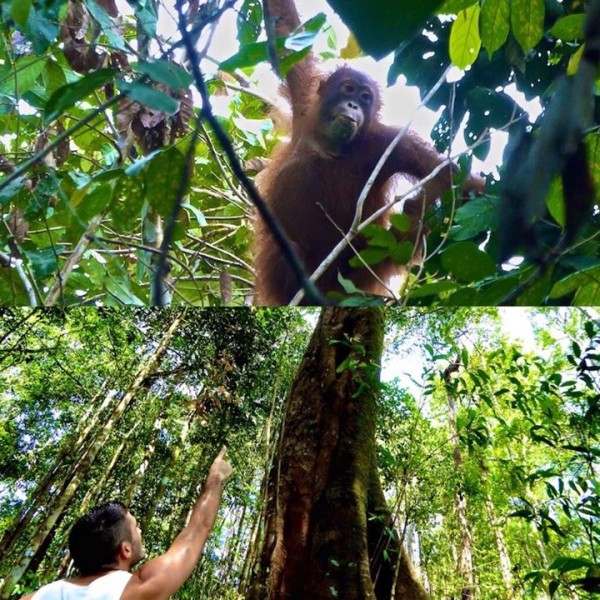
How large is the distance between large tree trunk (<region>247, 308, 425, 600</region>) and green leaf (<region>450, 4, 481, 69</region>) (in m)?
0.96

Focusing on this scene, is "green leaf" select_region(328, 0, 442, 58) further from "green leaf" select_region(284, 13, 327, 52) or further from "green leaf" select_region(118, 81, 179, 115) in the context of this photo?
"green leaf" select_region(284, 13, 327, 52)

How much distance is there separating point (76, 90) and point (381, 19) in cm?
24

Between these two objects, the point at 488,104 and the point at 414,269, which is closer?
the point at 488,104

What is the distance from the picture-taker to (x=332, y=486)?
1602 millimetres

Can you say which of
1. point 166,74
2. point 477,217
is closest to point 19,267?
point 477,217

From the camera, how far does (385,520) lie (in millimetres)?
1565

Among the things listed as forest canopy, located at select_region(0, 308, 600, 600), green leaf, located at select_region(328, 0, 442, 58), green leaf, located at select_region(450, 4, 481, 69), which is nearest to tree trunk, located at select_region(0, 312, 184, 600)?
forest canopy, located at select_region(0, 308, 600, 600)

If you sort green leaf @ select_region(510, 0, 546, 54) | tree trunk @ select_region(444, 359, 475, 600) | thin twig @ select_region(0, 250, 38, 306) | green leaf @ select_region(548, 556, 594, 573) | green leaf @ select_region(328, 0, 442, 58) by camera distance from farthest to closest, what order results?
thin twig @ select_region(0, 250, 38, 306) → tree trunk @ select_region(444, 359, 475, 600) → green leaf @ select_region(548, 556, 594, 573) → green leaf @ select_region(510, 0, 546, 54) → green leaf @ select_region(328, 0, 442, 58)

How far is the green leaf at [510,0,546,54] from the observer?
0.72 m

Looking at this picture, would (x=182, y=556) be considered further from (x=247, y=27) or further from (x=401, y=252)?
(x=247, y=27)

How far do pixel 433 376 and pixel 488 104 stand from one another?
65 centimetres

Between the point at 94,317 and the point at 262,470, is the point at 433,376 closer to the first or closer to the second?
the point at 262,470

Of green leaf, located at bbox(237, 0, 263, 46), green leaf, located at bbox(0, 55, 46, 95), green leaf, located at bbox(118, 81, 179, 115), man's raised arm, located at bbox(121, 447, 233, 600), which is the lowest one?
green leaf, located at bbox(118, 81, 179, 115)

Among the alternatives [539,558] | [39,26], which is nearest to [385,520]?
[539,558]
